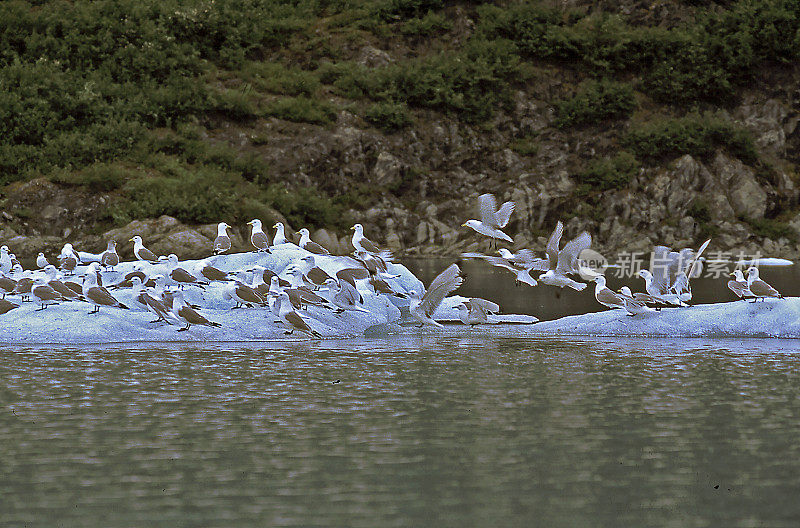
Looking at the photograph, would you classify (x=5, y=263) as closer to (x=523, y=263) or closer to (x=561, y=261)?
(x=523, y=263)

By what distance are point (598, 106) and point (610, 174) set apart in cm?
507

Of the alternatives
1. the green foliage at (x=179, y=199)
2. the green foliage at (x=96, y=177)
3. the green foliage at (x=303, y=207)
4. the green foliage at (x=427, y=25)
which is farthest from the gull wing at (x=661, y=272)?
the green foliage at (x=427, y=25)

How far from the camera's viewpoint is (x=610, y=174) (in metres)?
56.2

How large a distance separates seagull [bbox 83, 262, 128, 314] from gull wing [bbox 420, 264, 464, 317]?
577cm

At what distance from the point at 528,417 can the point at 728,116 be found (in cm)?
5141

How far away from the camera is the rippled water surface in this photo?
8.52m

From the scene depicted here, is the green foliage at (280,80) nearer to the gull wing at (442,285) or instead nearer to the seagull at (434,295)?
the seagull at (434,295)

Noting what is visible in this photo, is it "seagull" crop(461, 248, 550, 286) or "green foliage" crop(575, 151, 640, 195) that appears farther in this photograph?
"green foliage" crop(575, 151, 640, 195)

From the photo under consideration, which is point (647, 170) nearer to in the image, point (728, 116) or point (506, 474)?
point (728, 116)

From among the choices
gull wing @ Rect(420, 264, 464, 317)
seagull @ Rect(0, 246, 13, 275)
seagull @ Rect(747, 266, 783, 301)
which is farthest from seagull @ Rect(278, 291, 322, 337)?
seagull @ Rect(0, 246, 13, 275)

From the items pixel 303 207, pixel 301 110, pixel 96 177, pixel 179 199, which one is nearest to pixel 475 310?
pixel 179 199

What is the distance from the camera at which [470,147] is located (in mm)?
58750

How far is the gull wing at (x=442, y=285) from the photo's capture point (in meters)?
→ 20.6

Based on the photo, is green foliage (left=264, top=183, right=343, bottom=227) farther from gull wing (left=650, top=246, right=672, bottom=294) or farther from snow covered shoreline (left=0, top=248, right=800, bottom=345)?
gull wing (left=650, top=246, right=672, bottom=294)
